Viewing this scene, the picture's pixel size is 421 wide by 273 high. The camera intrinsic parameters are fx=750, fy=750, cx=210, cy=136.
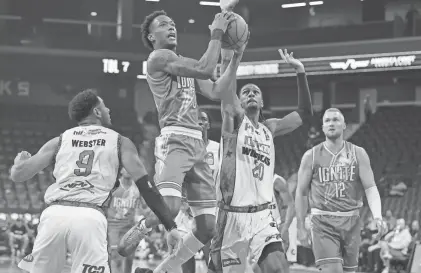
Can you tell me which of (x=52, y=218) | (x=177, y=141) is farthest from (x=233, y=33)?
(x=52, y=218)

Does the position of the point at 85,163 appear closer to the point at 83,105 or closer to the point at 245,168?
the point at 83,105

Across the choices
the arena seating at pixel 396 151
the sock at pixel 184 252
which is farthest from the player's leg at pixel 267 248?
the arena seating at pixel 396 151

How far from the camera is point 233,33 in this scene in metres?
6.03

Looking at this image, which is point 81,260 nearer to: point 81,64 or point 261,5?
point 81,64

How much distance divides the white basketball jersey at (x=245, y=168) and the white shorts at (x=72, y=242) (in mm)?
1771

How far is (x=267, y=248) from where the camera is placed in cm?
611

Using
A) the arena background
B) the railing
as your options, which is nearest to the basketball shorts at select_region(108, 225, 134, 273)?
the arena background

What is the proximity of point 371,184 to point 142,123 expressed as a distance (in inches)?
742

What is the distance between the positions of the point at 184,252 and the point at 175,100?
1251 mm

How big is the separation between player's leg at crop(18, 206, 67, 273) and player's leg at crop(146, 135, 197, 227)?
3.50 ft

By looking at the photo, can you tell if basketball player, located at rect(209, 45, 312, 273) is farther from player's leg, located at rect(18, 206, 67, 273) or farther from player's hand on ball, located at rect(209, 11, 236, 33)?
player's leg, located at rect(18, 206, 67, 273)

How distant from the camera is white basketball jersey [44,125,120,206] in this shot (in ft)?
16.1

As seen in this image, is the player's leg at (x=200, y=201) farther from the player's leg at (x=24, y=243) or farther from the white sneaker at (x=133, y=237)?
the player's leg at (x=24, y=243)

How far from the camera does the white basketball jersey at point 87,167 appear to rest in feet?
16.1
